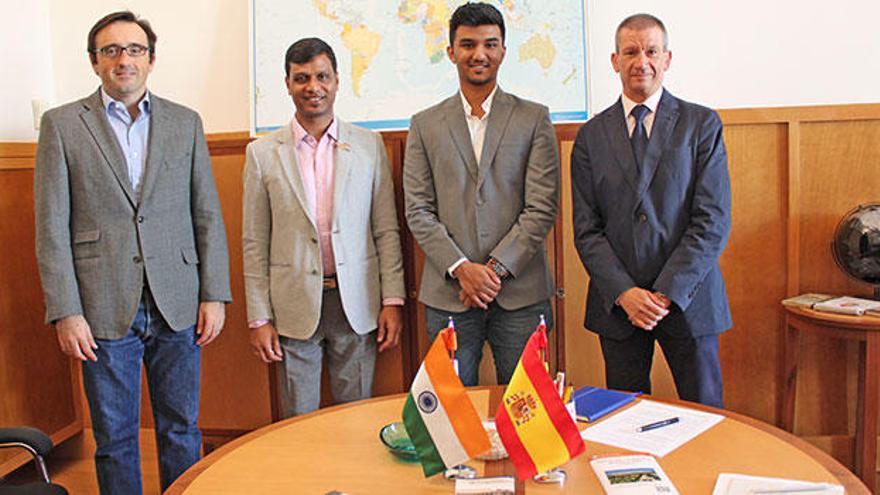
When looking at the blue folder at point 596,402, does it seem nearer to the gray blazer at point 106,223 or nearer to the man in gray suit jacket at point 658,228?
the man in gray suit jacket at point 658,228

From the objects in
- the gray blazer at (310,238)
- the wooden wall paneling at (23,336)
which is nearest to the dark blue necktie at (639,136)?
the gray blazer at (310,238)

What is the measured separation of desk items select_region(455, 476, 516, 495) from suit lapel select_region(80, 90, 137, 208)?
1.58 m

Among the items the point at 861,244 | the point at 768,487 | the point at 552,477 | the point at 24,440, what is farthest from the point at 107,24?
the point at 861,244

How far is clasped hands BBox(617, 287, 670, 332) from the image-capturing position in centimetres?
231

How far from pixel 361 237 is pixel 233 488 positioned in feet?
4.56

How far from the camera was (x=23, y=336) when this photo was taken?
124 inches

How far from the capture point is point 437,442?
4.59 ft

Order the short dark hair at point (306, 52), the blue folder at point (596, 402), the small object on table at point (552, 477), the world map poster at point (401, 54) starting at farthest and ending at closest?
the world map poster at point (401, 54) → the short dark hair at point (306, 52) → the blue folder at point (596, 402) → the small object on table at point (552, 477)

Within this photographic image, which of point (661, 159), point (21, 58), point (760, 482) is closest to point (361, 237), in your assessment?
point (661, 159)

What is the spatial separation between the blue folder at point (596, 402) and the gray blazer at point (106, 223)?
4.56 feet

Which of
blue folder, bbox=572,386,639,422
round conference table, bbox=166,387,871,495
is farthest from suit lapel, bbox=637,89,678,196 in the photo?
round conference table, bbox=166,387,871,495

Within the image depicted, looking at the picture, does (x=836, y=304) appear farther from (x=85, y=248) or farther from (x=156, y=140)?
(x=85, y=248)

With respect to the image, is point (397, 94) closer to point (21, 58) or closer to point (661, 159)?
point (661, 159)

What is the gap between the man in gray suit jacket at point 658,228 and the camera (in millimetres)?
2338
